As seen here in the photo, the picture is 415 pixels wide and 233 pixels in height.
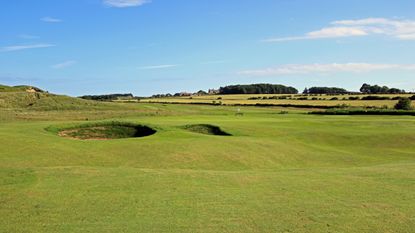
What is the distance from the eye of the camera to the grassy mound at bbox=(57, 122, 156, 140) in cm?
3588

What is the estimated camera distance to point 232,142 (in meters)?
31.9

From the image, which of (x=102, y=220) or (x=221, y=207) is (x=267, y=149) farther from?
(x=102, y=220)

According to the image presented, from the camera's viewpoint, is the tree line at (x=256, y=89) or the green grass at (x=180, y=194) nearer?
the green grass at (x=180, y=194)

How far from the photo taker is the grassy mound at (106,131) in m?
35.9

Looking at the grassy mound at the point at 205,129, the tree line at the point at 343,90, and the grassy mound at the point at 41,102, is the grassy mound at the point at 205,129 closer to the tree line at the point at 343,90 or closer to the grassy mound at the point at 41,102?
the grassy mound at the point at 41,102

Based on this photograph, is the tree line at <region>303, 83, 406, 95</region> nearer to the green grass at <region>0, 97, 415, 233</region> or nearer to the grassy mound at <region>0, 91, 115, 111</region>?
the grassy mound at <region>0, 91, 115, 111</region>

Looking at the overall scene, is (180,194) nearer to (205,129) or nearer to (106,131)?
(106,131)

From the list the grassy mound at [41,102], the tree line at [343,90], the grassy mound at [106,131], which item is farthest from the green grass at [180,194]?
the tree line at [343,90]

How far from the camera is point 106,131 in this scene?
121 ft

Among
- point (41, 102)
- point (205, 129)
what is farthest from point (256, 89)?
point (205, 129)

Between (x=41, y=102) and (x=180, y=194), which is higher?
(x=41, y=102)

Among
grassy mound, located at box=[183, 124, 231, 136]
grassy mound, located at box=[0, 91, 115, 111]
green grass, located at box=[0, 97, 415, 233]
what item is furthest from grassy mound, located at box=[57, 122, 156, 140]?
grassy mound, located at box=[0, 91, 115, 111]

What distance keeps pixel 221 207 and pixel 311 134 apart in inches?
1141

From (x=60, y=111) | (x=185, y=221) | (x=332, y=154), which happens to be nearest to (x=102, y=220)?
(x=185, y=221)
